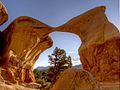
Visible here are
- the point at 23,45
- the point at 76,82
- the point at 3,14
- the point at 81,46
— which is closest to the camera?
the point at 76,82

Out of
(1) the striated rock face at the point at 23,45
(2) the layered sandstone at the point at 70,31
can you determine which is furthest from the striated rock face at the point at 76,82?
(1) the striated rock face at the point at 23,45

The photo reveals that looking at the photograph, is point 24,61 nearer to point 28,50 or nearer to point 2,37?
point 28,50

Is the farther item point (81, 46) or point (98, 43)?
point (81, 46)

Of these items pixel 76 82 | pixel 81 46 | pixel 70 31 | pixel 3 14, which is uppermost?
pixel 3 14

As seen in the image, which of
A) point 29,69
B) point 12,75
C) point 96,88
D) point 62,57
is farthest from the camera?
point 62,57

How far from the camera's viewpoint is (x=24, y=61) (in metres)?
14.8

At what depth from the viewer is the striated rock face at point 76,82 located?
2004 millimetres

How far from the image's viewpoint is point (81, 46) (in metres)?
14.0

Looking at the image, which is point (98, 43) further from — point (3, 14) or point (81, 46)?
point (3, 14)

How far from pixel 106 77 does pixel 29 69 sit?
5534 mm

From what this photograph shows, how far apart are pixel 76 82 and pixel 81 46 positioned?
39.3 ft

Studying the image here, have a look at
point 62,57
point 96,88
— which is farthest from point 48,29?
point 96,88

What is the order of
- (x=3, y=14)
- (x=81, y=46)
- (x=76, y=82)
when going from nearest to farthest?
1. (x=76, y=82)
2. (x=81, y=46)
3. (x=3, y=14)

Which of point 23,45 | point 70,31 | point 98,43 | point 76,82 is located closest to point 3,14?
point 23,45
